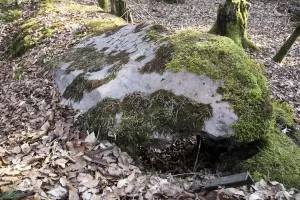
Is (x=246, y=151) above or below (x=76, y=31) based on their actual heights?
below

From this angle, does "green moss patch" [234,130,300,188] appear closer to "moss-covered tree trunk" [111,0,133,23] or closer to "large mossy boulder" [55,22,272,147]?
"large mossy boulder" [55,22,272,147]

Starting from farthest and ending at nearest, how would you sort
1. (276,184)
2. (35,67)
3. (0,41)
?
(0,41), (35,67), (276,184)

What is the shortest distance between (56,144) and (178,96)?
5.43 ft

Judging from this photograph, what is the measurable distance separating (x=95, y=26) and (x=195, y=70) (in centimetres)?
415

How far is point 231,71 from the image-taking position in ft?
13.0

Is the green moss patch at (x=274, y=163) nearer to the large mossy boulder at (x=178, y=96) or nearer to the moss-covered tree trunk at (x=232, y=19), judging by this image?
the large mossy boulder at (x=178, y=96)

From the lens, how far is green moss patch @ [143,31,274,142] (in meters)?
3.59

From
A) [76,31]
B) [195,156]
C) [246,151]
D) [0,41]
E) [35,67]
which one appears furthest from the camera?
[0,41]

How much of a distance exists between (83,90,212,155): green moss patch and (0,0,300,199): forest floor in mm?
174

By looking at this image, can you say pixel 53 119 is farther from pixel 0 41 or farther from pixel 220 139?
pixel 0 41

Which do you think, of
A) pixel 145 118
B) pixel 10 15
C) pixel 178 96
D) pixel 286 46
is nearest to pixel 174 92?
pixel 178 96

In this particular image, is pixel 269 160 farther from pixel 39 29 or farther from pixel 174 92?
pixel 39 29

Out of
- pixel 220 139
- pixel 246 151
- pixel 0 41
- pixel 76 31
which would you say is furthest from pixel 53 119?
pixel 0 41

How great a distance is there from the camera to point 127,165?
3.58 meters
